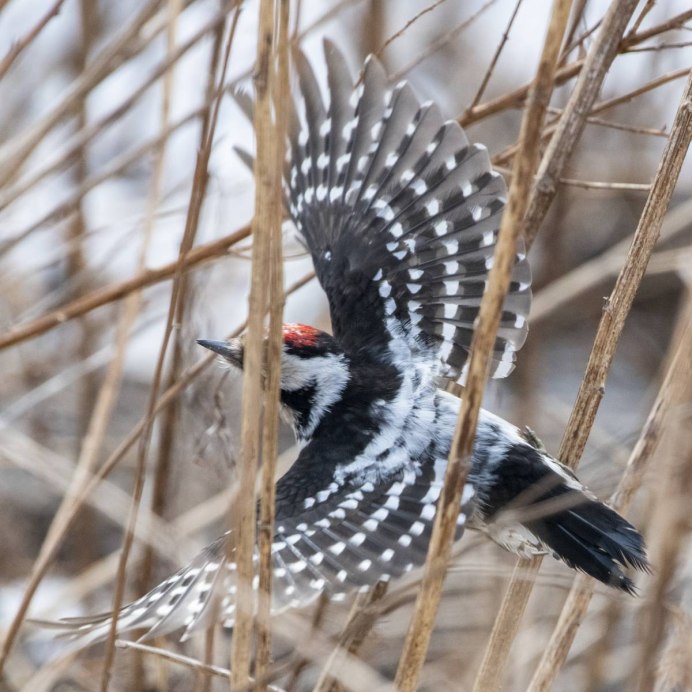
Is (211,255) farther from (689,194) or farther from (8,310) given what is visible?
(689,194)

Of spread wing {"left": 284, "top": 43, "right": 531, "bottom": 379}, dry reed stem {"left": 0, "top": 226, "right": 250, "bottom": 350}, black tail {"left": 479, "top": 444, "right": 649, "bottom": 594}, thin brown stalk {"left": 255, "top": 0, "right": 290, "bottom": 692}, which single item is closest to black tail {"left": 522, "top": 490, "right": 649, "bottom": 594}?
black tail {"left": 479, "top": 444, "right": 649, "bottom": 594}

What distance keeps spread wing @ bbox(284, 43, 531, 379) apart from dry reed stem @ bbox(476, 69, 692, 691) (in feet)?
1.44

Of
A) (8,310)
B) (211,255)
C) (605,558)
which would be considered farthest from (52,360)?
(605,558)

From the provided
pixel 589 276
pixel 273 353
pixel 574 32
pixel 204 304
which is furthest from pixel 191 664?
pixel 589 276

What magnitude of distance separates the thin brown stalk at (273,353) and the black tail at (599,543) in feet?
2.32

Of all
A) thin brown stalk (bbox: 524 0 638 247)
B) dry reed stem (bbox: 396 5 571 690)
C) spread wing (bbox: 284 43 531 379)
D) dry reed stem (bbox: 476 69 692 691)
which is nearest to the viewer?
dry reed stem (bbox: 396 5 571 690)

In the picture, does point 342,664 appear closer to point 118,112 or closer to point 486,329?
point 486,329

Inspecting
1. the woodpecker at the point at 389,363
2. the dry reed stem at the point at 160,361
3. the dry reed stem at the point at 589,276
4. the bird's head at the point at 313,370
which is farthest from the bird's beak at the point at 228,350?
the dry reed stem at the point at 589,276

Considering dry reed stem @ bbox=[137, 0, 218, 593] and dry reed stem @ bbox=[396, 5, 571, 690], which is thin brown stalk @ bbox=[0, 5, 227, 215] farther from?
dry reed stem @ bbox=[396, 5, 571, 690]

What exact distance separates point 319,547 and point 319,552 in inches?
0.9

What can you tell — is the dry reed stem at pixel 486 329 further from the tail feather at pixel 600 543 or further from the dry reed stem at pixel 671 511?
the tail feather at pixel 600 543

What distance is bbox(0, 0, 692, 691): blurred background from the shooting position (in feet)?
7.52

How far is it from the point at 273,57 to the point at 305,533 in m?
1.05

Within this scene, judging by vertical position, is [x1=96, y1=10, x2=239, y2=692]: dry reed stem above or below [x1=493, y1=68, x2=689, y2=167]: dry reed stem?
below
